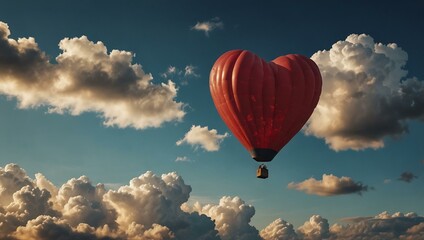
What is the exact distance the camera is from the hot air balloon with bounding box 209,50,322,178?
59.2m

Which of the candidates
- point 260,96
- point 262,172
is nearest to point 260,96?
point 260,96

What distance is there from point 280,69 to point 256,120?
21.0 ft

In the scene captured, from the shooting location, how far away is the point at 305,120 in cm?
6372

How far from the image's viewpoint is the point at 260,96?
59.4 metres

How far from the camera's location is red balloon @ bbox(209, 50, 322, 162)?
59250 millimetres

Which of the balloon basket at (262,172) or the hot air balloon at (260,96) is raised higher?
the hot air balloon at (260,96)

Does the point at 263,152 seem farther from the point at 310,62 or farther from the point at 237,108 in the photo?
the point at 310,62

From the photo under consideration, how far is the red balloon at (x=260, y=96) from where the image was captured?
59.2m

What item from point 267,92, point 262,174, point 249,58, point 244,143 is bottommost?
point 262,174

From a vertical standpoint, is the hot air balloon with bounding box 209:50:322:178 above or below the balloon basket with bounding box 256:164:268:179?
above

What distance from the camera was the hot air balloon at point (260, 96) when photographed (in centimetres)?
5925

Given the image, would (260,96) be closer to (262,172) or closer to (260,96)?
(260,96)

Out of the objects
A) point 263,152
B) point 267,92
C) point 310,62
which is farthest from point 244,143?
point 310,62

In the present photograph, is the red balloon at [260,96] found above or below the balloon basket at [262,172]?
above
